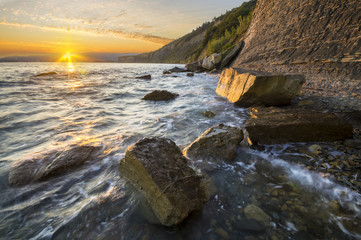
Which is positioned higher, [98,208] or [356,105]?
[356,105]

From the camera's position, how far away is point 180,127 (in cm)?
479

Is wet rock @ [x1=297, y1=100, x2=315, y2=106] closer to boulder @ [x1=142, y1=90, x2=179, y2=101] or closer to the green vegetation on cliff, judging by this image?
boulder @ [x1=142, y1=90, x2=179, y2=101]

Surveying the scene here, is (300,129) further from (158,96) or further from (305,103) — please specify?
(158,96)

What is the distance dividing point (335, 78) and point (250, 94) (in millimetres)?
3706

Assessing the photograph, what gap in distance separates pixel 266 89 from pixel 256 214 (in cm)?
413

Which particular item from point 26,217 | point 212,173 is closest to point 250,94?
point 212,173

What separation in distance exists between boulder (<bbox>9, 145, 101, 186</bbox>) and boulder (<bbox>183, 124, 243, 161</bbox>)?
1.91 meters

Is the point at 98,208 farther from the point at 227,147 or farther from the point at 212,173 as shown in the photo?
the point at 227,147

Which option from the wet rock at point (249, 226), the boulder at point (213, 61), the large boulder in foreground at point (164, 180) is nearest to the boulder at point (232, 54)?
the boulder at point (213, 61)

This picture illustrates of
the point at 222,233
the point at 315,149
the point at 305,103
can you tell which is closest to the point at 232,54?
the point at 305,103

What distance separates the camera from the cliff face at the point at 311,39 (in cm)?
661

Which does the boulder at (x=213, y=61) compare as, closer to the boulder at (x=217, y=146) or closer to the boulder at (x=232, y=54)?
the boulder at (x=232, y=54)

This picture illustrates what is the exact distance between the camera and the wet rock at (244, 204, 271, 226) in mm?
1865

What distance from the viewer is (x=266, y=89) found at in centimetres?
511
